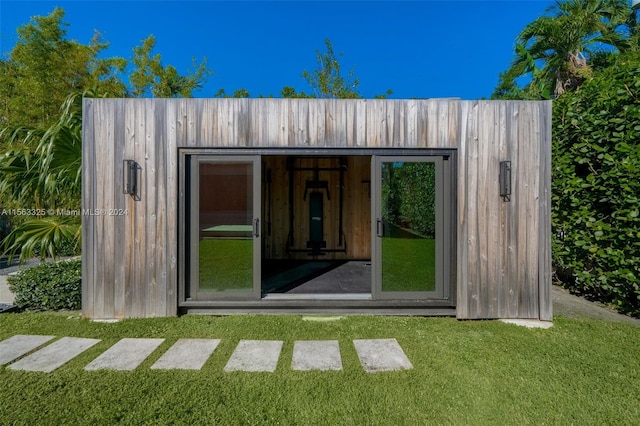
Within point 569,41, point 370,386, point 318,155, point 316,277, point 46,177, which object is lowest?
point 370,386

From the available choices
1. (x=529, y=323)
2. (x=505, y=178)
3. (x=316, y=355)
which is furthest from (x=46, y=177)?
(x=529, y=323)

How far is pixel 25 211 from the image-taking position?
21.1 ft

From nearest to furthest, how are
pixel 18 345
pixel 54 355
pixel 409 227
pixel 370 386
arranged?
pixel 370 386 → pixel 54 355 → pixel 18 345 → pixel 409 227

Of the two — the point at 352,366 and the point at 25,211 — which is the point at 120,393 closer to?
the point at 352,366

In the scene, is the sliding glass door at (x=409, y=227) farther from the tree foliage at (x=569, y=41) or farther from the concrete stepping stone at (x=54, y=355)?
the tree foliage at (x=569, y=41)

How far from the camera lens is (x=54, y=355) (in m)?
2.68

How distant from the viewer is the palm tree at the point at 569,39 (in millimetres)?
8430

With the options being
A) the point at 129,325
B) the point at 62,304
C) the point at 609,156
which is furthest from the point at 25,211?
the point at 609,156

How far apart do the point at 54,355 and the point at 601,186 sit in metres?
6.08

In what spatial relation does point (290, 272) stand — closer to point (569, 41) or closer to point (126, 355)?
point (126, 355)

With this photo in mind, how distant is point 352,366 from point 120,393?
1723 millimetres

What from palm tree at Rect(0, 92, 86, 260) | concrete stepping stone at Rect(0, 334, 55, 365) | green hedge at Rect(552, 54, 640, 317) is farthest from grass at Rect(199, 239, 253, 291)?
green hedge at Rect(552, 54, 640, 317)

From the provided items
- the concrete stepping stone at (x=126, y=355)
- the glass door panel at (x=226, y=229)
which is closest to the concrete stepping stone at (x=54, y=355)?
the concrete stepping stone at (x=126, y=355)

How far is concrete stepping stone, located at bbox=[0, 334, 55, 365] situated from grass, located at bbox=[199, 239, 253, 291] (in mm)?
1517
